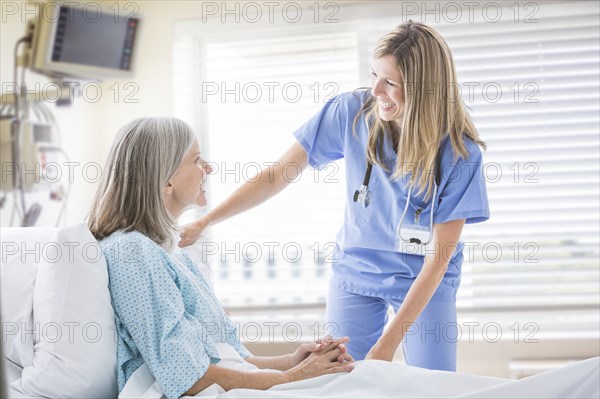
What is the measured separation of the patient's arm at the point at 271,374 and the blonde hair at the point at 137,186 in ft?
1.28

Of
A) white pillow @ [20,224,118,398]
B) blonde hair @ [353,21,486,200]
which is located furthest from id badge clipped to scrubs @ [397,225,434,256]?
white pillow @ [20,224,118,398]

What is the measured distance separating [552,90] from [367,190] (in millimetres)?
1528

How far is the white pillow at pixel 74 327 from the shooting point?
5.32 ft

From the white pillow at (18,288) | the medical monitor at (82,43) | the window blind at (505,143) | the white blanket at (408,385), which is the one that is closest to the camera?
the medical monitor at (82,43)

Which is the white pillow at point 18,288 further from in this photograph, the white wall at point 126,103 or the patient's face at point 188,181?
the white wall at point 126,103

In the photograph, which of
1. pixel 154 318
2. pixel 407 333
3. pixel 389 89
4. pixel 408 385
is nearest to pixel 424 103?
pixel 389 89

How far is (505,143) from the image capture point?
334 cm

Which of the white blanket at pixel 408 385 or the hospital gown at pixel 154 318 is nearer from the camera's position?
the white blanket at pixel 408 385

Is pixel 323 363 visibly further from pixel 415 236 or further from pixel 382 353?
pixel 415 236

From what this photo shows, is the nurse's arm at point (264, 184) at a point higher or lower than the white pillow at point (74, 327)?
higher

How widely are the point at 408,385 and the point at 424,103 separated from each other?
0.87 m

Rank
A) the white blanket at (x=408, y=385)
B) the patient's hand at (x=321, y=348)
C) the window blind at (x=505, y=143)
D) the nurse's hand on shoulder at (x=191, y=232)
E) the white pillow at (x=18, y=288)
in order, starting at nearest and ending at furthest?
the white blanket at (x=408, y=385)
the white pillow at (x=18, y=288)
the patient's hand at (x=321, y=348)
the nurse's hand on shoulder at (x=191, y=232)
the window blind at (x=505, y=143)

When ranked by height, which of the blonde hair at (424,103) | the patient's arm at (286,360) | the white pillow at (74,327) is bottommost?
the patient's arm at (286,360)

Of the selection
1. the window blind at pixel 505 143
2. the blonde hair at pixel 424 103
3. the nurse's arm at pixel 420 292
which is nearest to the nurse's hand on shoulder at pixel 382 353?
the nurse's arm at pixel 420 292
